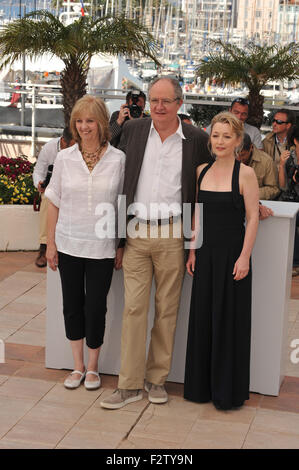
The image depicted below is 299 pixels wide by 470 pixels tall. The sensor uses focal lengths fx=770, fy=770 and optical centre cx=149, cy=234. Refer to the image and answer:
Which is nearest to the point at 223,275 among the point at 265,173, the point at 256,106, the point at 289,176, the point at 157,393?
the point at 157,393

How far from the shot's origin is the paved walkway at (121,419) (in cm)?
425

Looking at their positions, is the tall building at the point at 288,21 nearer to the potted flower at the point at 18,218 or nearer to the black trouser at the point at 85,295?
the potted flower at the point at 18,218

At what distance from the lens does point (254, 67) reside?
451 inches

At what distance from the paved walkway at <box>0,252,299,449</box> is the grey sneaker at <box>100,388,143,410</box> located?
36 millimetres

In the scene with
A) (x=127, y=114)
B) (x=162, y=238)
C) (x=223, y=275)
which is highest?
(x=127, y=114)

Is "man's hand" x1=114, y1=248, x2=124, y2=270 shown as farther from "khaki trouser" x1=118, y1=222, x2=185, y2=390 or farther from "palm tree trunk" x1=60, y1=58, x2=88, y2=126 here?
"palm tree trunk" x1=60, y1=58, x2=88, y2=126

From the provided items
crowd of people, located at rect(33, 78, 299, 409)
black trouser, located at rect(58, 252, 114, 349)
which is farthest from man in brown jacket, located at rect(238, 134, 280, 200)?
black trouser, located at rect(58, 252, 114, 349)

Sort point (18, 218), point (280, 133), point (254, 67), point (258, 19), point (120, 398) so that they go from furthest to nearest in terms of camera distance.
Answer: point (258, 19)
point (254, 67)
point (18, 218)
point (280, 133)
point (120, 398)

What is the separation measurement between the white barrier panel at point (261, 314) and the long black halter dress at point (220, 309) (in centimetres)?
23

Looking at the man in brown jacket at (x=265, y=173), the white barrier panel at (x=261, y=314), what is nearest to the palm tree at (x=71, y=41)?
the man in brown jacket at (x=265, y=173)

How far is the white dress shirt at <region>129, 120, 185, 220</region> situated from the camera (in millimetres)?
4496

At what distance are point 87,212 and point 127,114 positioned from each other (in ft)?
7.25

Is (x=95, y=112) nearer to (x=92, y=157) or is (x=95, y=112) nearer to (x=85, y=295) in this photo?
(x=92, y=157)
